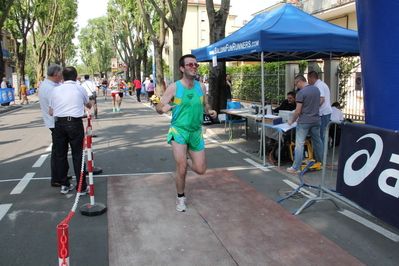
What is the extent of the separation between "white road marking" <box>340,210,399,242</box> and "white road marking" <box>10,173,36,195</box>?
5017 mm

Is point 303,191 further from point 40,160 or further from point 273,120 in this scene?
point 40,160

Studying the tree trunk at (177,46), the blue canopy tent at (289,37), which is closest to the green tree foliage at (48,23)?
the tree trunk at (177,46)

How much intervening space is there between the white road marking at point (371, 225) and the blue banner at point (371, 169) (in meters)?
0.59

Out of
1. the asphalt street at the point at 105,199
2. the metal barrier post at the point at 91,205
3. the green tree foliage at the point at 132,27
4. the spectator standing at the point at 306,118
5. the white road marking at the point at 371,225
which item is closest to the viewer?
the asphalt street at the point at 105,199

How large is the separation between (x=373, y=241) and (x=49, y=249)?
361 cm

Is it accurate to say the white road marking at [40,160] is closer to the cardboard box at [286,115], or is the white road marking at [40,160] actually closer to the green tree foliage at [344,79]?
the cardboard box at [286,115]

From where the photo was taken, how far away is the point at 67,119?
538 cm

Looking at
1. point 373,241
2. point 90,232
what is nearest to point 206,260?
point 90,232

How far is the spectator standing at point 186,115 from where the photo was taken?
15.0ft

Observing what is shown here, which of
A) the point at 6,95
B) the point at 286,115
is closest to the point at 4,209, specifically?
the point at 286,115

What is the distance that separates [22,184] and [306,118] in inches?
206

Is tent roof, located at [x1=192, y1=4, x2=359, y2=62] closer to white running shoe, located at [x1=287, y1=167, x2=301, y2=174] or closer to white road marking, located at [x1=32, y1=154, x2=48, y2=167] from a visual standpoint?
white running shoe, located at [x1=287, y1=167, x2=301, y2=174]

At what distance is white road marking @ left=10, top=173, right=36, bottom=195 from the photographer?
5.80 metres

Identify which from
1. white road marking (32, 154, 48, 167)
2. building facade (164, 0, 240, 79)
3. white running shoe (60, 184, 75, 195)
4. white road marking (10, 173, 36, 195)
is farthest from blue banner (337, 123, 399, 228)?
Answer: building facade (164, 0, 240, 79)
